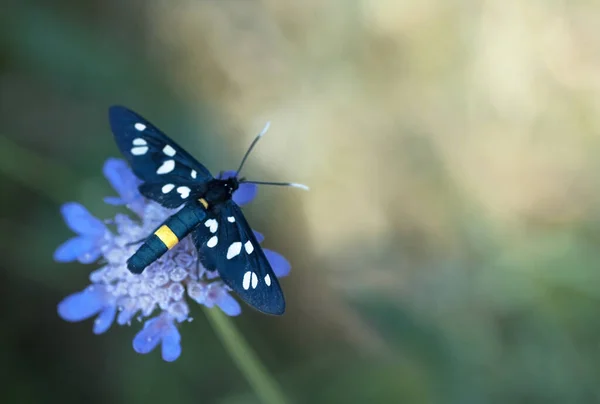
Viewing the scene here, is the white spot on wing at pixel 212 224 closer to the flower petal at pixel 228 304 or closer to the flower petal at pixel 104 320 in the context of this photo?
the flower petal at pixel 228 304

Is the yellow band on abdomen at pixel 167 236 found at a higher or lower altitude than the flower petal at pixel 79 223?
lower

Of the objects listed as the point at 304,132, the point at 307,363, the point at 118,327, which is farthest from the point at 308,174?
the point at 118,327

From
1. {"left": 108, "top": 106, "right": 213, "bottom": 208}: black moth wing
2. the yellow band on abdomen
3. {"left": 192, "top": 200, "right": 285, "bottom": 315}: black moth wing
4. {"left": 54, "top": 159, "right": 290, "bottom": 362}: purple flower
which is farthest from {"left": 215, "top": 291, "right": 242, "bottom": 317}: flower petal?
{"left": 108, "top": 106, "right": 213, "bottom": 208}: black moth wing

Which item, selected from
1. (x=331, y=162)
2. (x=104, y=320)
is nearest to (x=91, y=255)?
(x=104, y=320)

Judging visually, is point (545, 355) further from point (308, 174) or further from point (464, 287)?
point (308, 174)

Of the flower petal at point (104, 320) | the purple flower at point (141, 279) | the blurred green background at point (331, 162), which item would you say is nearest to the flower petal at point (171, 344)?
the purple flower at point (141, 279)
